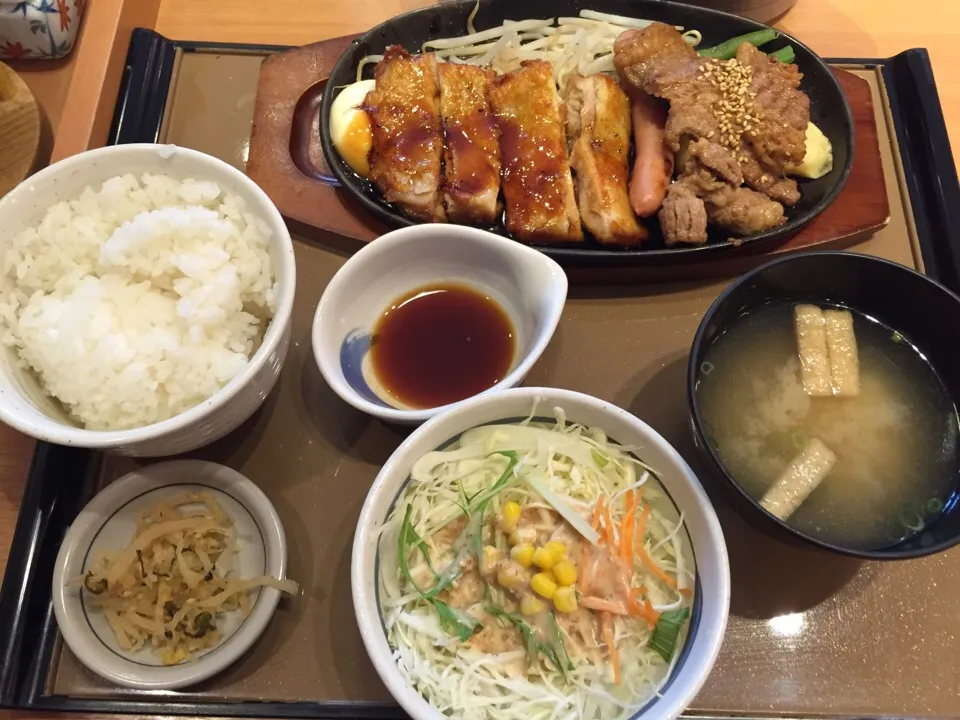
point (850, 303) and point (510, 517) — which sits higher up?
point (850, 303)

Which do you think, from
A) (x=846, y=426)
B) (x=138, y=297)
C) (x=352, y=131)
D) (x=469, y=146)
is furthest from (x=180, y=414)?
(x=846, y=426)

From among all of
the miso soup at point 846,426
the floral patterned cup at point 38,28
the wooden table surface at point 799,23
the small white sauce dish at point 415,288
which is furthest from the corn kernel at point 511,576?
the floral patterned cup at point 38,28

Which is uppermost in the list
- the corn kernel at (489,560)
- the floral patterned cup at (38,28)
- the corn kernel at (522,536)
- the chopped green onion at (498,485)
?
the floral patterned cup at (38,28)

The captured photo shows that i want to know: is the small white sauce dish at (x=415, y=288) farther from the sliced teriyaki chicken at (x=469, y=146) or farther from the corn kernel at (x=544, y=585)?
the corn kernel at (x=544, y=585)

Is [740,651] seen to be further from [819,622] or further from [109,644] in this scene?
[109,644]

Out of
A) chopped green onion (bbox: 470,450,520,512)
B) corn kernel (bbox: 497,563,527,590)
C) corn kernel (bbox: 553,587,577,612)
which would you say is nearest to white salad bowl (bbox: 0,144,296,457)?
chopped green onion (bbox: 470,450,520,512)

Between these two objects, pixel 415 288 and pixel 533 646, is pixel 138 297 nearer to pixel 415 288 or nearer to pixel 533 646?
pixel 415 288
